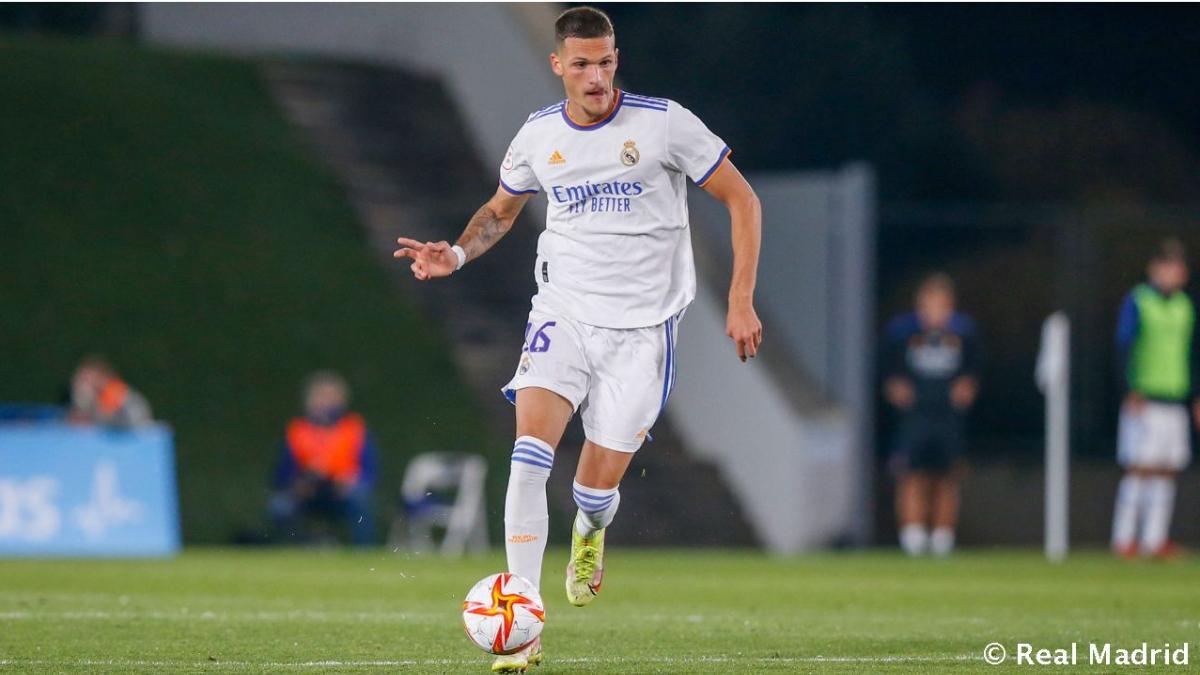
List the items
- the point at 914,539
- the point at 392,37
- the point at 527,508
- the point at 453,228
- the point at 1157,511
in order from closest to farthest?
the point at 527,508 → the point at 1157,511 → the point at 914,539 → the point at 453,228 → the point at 392,37

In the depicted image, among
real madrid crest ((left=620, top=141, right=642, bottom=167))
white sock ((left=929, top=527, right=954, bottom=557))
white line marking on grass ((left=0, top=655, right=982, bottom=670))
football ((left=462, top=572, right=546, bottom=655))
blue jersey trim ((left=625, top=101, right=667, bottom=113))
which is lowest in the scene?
white sock ((left=929, top=527, right=954, bottom=557))

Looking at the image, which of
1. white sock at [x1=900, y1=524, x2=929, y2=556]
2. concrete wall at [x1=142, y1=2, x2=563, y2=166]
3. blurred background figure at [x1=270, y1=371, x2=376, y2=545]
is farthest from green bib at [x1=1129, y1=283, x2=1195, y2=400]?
concrete wall at [x1=142, y1=2, x2=563, y2=166]

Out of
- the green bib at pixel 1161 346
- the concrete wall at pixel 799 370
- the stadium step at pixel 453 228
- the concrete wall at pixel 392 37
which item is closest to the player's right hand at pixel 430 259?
the green bib at pixel 1161 346

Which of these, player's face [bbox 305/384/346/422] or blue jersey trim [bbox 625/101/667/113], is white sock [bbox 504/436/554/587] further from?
player's face [bbox 305/384/346/422]

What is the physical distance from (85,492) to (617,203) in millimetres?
9516

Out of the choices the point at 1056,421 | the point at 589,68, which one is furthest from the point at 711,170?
the point at 1056,421

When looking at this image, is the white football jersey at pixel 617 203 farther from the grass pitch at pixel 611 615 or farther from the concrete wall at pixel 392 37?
the concrete wall at pixel 392 37

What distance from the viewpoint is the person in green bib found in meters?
16.5

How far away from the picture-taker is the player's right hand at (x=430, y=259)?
7.43 meters

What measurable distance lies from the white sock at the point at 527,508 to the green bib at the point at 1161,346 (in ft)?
33.8

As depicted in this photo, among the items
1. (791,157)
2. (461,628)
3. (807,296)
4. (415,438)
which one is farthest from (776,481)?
(461,628)

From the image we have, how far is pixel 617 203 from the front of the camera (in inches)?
301

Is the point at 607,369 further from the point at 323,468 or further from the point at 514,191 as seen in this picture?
the point at 323,468

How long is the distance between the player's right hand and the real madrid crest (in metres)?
0.71
